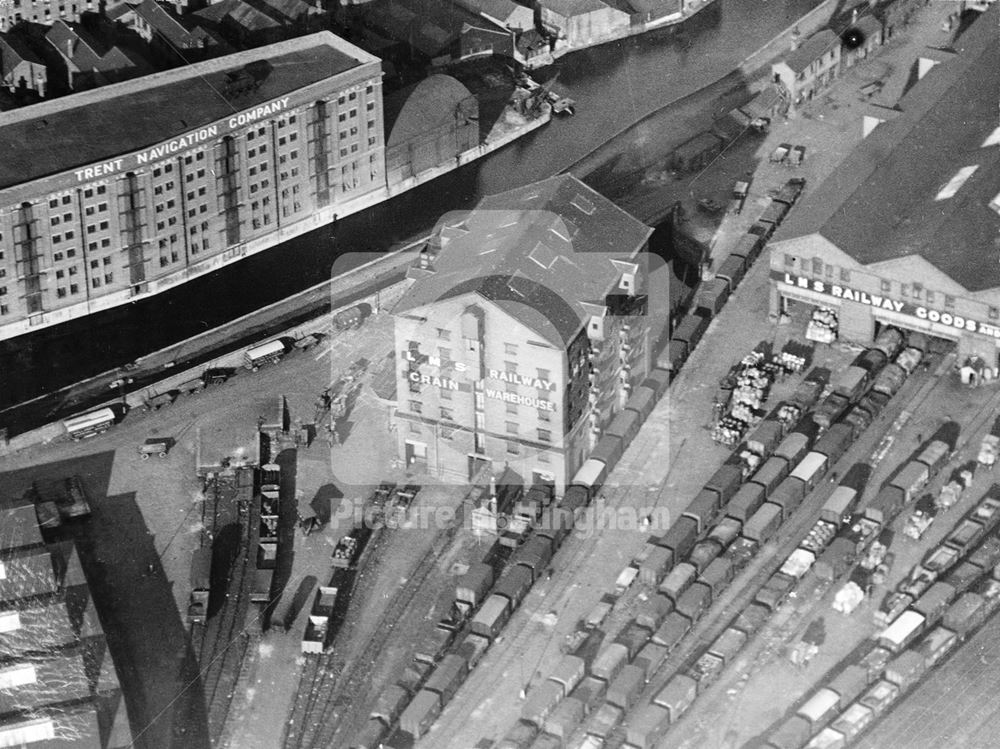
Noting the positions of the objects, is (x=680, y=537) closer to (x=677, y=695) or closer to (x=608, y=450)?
(x=608, y=450)

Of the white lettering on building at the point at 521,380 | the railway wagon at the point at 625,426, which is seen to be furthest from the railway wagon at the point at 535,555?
the railway wagon at the point at 625,426

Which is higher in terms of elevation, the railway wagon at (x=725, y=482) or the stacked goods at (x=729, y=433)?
the railway wagon at (x=725, y=482)

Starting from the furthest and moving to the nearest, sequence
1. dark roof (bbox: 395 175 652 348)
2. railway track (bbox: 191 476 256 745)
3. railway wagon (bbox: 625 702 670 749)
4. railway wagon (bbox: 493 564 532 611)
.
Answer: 1. dark roof (bbox: 395 175 652 348)
2. railway wagon (bbox: 493 564 532 611)
3. railway track (bbox: 191 476 256 745)
4. railway wagon (bbox: 625 702 670 749)

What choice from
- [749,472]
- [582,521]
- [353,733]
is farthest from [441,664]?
[749,472]

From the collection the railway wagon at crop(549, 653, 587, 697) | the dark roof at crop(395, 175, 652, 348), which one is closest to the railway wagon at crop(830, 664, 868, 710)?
the railway wagon at crop(549, 653, 587, 697)

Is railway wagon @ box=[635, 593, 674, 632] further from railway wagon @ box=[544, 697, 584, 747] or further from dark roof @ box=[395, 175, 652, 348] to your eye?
dark roof @ box=[395, 175, 652, 348]

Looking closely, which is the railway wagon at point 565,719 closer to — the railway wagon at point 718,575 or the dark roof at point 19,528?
the railway wagon at point 718,575

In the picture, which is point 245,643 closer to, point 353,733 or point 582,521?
point 353,733
